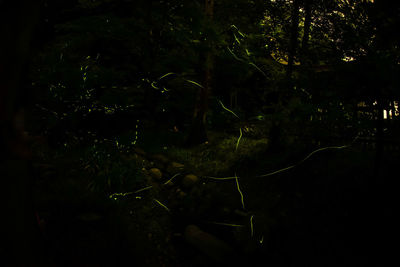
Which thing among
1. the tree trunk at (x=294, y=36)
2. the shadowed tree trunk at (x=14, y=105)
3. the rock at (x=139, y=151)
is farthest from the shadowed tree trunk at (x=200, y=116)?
the shadowed tree trunk at (x=14, y=105)

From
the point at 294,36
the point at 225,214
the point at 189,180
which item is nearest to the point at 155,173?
the point at 189,180

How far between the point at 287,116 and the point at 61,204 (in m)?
5.34

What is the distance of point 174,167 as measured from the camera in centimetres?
816

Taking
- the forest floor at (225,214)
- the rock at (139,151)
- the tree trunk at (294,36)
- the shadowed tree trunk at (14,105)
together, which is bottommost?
the forest floor at (225,214)

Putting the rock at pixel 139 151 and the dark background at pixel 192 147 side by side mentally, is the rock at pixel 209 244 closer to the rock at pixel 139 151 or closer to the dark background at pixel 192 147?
the dark background at pixel 192 147

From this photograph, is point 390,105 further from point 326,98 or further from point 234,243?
point 234,243

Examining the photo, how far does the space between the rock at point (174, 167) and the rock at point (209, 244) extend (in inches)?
100

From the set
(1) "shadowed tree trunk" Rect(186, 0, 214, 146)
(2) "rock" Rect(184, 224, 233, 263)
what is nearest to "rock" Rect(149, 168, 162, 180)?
(2) "rock" Rect(184, 224, 233, 263)

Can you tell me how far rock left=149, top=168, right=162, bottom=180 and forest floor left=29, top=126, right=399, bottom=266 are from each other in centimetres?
10

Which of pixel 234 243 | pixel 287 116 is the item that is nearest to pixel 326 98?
pixel 287 116

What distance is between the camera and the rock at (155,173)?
7.50 meters

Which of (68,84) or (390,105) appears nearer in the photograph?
(390,105)

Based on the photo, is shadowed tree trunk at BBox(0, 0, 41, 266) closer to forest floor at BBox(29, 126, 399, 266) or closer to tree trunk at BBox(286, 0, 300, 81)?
forest floor at BBox(29, 126, 399, 266)

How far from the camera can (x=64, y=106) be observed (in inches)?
322
